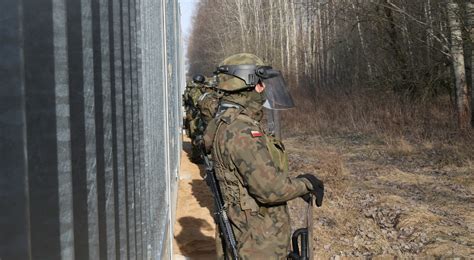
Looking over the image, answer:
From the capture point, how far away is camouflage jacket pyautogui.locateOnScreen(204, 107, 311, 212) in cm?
250

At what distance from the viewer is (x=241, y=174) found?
2.57 m

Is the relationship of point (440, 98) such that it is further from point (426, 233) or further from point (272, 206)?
point (272, 206)

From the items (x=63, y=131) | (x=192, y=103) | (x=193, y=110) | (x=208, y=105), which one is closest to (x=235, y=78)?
(x=63, y=131)

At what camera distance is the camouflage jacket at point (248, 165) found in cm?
250

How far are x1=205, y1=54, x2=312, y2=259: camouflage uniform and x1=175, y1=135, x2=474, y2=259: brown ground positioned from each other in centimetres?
55

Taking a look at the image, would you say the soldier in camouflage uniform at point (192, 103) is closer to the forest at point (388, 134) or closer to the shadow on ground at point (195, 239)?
the forest at point (388, 134)

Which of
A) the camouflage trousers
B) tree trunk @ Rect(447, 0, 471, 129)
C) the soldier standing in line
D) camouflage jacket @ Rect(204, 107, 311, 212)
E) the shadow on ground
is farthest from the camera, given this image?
tree trunk @ Rect(447, 0, 471, 129)

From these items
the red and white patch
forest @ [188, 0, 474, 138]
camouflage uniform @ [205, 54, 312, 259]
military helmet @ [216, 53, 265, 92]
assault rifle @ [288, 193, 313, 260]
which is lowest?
assault rifle @ [288, 193, 313, 260]

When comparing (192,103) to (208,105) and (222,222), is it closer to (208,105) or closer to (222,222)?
(208,105)

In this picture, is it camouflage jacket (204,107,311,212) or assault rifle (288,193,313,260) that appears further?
assault rifle (288,193,313,260)

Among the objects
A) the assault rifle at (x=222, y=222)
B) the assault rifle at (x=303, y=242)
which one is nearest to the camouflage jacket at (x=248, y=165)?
the assault rifle at (x=222, y=222)

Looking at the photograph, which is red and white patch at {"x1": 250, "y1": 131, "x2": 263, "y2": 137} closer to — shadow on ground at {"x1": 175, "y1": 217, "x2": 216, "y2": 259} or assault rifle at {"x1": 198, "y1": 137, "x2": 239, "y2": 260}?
assault rifle at {"x1": 198, "y1": 137, "x2": 239, "y2": 260}

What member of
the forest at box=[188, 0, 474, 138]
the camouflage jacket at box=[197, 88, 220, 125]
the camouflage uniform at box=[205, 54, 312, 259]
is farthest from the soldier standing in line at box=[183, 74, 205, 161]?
the camouflage uniform at box=[205, 54, 312, 259]

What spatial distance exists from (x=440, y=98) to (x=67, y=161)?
1570 centimetres
